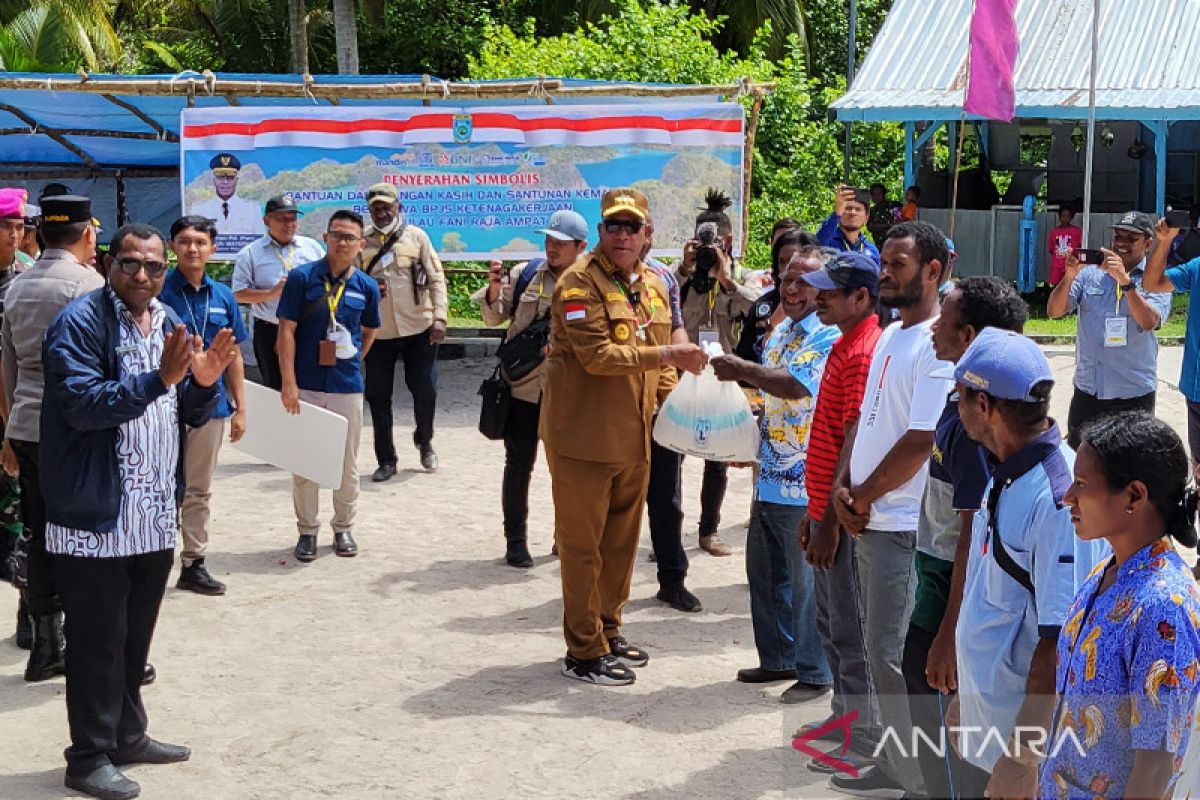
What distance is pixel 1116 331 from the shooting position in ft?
28.0

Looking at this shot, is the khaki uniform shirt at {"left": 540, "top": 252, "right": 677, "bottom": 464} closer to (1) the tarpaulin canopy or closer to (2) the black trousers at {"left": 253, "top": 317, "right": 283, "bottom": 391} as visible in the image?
(2) the black trousers at {"left": 253, "top": 317, "right": 283, "bottom": 391}

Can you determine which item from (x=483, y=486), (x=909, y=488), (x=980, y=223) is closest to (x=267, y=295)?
(x=483, y=486)

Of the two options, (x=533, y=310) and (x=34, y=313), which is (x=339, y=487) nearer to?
(x=533, y=310)

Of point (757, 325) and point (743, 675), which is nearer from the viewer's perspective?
point (743, 675)

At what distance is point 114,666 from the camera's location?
17.4 ft

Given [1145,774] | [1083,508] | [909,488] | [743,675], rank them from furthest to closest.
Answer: [743,675], [909,488], [1083,508], [1145,774]

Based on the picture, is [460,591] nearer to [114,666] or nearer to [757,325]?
[757,325]

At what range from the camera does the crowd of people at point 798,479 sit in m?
3.18

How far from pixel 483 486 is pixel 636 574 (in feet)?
7.64

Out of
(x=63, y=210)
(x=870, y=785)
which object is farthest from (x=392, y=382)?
(x=870, y=785)

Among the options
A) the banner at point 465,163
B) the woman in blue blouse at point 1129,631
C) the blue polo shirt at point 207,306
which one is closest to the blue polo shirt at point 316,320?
the blue polo shirt at point 207,306

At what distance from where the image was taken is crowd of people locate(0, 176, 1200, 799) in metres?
3.18

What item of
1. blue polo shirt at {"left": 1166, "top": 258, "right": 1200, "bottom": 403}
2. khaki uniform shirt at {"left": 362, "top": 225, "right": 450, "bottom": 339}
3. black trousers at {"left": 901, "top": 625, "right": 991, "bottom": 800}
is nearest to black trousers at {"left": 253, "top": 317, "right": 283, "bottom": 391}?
khaki uniform shirt at {"left": 362, "top": 225, "right": 450, "bottom": 339}

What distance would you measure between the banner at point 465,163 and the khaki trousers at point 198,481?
18.3ft
